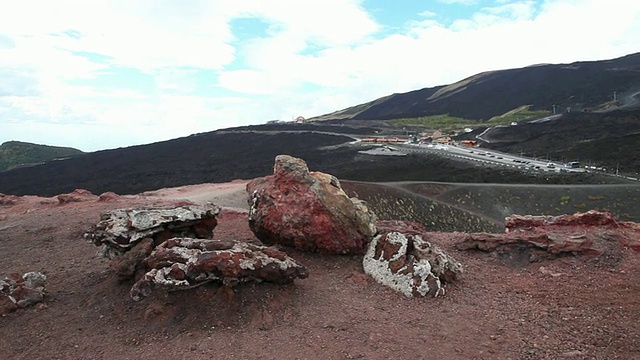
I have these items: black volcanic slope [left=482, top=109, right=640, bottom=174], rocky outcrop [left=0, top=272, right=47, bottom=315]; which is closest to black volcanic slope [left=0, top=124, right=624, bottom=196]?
black volcanic slope [left=482, top=109, right=640, bottom=174]

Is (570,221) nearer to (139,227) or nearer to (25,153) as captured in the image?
(139,227)

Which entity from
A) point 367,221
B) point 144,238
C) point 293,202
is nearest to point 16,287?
point 144,238

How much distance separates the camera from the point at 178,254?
930 centimetres

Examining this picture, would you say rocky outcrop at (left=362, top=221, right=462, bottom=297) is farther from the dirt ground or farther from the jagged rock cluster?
the jagged rock cluster

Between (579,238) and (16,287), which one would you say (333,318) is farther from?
(579,238)

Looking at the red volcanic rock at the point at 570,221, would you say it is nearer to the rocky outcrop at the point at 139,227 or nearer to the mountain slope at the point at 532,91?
the rocky outcrop at the point at 139,227

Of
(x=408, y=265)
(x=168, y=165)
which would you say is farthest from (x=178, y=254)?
(x=168, y=165)

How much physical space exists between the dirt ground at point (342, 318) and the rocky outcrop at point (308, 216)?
28.7 inches

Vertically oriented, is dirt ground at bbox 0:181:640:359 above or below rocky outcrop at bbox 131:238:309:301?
below

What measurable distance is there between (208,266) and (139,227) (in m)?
2.70

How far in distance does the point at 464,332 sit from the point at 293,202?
5.96m

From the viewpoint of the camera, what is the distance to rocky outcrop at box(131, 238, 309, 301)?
8.96m

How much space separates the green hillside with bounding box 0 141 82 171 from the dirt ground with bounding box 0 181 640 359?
9256cm

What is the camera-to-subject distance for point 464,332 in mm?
8422
